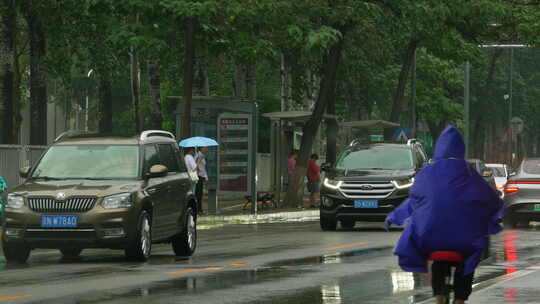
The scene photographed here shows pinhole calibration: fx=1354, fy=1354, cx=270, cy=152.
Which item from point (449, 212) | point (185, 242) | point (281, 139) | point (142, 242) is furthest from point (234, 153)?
point (449, 212)

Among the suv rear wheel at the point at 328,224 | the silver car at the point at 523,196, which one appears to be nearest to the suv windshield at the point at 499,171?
the silver car at the point at 523,196

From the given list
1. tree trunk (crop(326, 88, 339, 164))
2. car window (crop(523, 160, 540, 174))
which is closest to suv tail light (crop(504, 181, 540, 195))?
car window (crop(523, 160, 540, 174))

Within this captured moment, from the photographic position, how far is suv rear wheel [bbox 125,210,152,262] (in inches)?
699

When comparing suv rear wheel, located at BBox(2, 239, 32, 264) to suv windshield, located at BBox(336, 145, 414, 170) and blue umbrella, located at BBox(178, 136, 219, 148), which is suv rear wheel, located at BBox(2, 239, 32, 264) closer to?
suv windshield, located at BBox(336, 145, 414, 170)

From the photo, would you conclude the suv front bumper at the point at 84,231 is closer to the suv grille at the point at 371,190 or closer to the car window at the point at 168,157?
the car window at the point at 168,157

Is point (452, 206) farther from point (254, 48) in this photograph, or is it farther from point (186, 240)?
point (254, 48)

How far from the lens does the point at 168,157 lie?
19969 millimetres

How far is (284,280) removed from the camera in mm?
14883

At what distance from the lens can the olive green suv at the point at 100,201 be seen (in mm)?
17531

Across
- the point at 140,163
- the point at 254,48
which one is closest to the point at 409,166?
the point at 254,48

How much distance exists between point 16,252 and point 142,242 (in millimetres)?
1696

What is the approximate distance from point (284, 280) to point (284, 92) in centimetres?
3724

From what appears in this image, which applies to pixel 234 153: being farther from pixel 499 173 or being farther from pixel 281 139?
pixel 499 173

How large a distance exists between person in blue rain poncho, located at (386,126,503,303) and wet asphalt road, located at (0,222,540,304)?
11.5 feet
